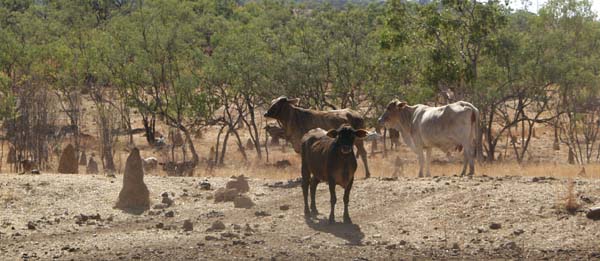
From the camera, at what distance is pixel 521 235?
45.1 feet

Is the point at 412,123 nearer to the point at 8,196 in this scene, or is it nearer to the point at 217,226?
the point at 217,226

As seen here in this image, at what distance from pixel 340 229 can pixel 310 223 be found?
792 mm

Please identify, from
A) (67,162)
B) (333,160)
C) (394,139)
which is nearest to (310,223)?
(333,160)

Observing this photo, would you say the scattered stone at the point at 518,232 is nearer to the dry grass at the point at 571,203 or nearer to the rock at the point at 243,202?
the dry grass at the point at 571,203

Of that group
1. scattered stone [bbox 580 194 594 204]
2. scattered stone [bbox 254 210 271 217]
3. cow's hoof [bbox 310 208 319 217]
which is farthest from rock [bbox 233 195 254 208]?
scattered stone [bbox 580 194 594 204]

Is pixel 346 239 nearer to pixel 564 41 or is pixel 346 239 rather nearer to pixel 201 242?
pixel 201 242

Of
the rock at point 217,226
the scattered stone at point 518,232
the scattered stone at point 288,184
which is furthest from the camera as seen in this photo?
the scattered stone at point 288,184

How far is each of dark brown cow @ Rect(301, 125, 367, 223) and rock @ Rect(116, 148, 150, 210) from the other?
3264 mm

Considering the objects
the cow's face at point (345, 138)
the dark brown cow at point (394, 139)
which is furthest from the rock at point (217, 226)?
the dark brown cow at point (394, 139)

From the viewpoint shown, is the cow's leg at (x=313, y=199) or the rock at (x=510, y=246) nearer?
the rock at (x=510, y=246)

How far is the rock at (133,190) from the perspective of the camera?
1728cm

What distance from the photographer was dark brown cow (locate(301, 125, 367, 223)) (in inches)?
580

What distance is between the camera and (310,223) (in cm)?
1535

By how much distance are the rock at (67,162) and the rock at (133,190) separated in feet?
19.5
